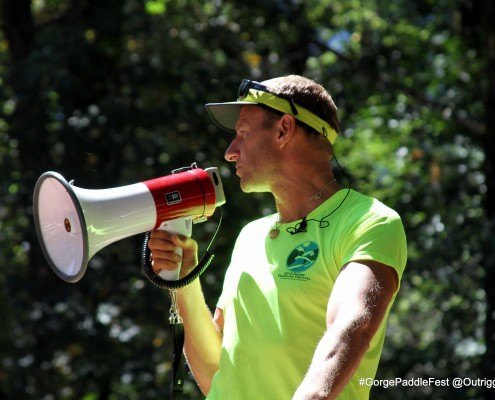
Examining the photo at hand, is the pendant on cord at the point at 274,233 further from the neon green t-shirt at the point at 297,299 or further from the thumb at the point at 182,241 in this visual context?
the thumb at the point at 182,241

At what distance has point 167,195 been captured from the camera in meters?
2.87

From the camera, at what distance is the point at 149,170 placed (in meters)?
6.96

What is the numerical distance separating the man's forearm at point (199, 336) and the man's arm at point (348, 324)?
0.68 meters

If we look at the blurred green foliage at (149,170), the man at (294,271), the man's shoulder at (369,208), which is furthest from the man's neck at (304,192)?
the blurred green foliage at (149,170)

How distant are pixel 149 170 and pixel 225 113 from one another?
159 inches

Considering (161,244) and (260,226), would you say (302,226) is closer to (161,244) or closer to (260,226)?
(260,226)

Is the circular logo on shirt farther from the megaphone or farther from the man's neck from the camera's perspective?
the megaphone

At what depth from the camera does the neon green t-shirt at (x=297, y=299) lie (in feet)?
8.12

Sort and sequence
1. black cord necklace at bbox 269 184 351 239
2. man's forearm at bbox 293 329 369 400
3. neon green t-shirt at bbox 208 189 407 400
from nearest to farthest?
man's forearm at bbox 293 329 369 400 → neon green t-shirt at bbox 208 189 407 400 → black cord necklace at bbox 269 184 351 239

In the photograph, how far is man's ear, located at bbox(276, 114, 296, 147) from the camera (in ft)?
9.05

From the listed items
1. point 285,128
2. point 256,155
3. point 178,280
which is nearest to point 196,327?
point 178,280

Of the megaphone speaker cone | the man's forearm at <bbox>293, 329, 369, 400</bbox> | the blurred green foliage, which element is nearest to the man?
the man's forearm at <bbox>293, 329, 369, 400</bbox>

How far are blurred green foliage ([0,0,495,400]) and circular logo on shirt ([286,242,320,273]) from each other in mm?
4185

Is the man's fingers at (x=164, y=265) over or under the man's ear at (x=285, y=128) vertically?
under
